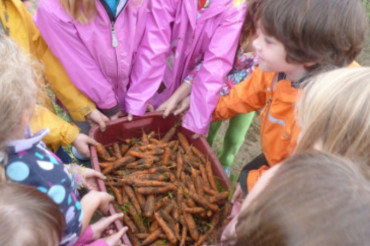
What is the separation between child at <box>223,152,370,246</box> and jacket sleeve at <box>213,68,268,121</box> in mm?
1068

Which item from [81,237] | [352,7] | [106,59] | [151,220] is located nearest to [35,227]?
[81,237]

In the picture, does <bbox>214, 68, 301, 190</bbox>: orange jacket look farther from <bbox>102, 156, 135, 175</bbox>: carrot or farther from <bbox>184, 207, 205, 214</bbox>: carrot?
<bbox>102, 156, 135, 175</bbox>: carrot

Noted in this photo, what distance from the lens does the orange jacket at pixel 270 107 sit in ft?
5.94

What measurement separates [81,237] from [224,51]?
141 cm

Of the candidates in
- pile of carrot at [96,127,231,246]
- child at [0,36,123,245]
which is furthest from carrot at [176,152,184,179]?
child at [0,36,123,245]

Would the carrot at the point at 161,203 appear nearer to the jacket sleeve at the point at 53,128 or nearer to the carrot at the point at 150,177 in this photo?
the carrot at the point at 150,177

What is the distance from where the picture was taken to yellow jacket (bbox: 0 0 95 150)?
190 cm

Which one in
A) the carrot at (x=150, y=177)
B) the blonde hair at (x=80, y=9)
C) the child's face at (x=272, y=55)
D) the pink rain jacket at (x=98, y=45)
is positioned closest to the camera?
the child's face at (x=272, y=55)

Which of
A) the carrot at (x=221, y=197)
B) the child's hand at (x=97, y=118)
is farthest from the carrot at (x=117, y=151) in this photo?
the carrot at (x=221, y=197)

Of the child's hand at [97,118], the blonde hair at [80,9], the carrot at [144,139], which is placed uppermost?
the blonde hair at [80,9]

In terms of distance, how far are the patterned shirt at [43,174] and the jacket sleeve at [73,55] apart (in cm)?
73

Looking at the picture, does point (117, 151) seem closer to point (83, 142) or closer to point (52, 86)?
point (83, 142)

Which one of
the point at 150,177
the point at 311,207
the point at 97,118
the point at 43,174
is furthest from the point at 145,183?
the point at 311,207

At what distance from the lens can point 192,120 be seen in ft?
7.37
